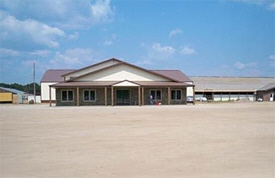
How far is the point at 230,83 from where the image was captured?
268 ft

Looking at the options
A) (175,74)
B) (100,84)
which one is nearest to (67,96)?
(100,84)

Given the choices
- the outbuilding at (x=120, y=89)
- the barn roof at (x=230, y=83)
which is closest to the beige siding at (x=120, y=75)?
the outbuilding at (x=120, y=89)

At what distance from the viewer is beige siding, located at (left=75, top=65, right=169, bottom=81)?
43.2 metres

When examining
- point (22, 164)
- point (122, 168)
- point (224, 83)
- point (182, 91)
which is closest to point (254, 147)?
point (122, 168)

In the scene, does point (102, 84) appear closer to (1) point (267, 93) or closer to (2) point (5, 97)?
(2) point (5, 97)

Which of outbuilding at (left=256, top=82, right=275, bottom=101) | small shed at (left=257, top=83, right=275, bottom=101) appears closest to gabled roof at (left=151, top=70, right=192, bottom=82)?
outbuilding at (left=256, top=82, right=275, bottom=101)

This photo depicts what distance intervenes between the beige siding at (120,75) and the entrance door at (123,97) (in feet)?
6.67

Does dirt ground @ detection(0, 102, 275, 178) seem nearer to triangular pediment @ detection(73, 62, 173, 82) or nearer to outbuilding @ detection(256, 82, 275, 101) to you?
triangular pediment @ detection(73, 62, 173, 82)

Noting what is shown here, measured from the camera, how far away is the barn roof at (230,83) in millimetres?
76500

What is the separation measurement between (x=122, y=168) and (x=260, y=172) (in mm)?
2809

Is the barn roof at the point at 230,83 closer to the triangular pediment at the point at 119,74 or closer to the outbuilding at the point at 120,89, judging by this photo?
the outbuilding at the point at 120,89

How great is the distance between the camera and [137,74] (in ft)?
144

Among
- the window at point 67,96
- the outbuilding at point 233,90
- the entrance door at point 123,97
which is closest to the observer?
the window at point 67,96

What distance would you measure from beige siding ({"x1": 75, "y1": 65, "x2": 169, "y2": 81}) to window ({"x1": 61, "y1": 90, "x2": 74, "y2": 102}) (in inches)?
106
